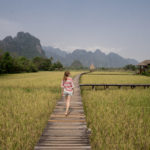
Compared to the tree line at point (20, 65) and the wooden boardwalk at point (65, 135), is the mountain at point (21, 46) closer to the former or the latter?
the tree line at point (20, 65)

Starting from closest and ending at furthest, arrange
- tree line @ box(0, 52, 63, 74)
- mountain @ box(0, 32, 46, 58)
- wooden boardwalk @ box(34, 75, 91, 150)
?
wooden boardwalk @ box(34, 75, 91, 150) → tree line @ box(0, 52, 63, 74) → mountain @ box(0, 32, 46, 58)

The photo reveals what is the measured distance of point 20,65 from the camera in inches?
1790

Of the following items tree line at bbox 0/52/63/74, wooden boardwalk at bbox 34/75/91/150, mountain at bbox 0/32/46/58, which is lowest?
wooden boardwalk at bbox 34/75/91/150

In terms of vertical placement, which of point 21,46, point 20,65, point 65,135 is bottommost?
point 65,135

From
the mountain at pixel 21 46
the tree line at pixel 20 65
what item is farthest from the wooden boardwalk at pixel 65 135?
the mountain at pixel 21 46

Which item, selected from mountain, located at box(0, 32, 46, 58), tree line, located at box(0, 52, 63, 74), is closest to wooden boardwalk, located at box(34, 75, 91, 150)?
tree line, located at box(0, 52, 63, 74)

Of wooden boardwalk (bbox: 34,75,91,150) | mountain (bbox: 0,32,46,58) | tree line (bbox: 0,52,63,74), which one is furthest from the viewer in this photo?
mountain (bbox: 0,32,46,58)

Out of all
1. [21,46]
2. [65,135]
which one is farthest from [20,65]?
[21,46]

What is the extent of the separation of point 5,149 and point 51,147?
Result: 57.1 inches

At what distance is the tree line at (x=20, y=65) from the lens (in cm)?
3741

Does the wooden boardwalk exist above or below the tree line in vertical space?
below

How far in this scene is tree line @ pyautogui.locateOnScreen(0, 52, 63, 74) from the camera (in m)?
37.4

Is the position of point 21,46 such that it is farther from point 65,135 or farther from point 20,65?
point 65,135

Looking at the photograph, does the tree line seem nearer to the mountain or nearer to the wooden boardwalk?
the wooden boardwalk
